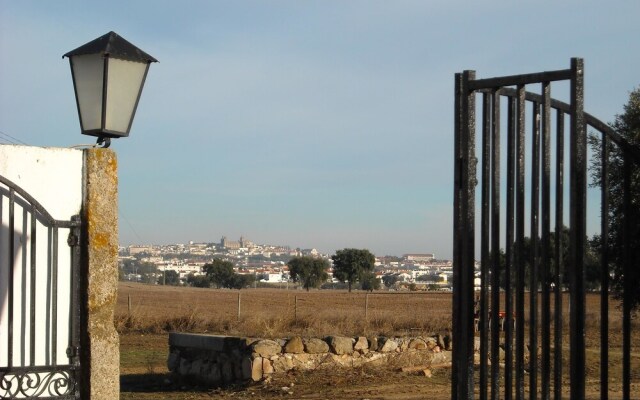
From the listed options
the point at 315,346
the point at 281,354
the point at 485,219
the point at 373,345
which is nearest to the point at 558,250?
the point at 485,219

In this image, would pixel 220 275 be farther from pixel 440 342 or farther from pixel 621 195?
pixel 621 195

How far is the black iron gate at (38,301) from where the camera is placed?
5864 mm

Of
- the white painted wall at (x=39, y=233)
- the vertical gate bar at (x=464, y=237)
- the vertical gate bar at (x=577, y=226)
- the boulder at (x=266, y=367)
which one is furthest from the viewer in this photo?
the boulder at (x=266, y=367)

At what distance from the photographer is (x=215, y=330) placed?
2294 cm

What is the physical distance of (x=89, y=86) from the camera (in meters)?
5.99

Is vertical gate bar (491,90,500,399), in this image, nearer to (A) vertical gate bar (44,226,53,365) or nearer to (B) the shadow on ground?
(A) vertical gate bar (44,226,53,365)

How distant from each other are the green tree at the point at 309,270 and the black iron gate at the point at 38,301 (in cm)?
7412

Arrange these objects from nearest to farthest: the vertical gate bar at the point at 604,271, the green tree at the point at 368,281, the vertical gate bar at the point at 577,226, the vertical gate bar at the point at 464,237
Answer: the vertical gate bar at the point at 577,226
the vertical gate bar at the point at 604,271
the vertical gate bar at the point at 464,237
the green tree at the point at 368,281

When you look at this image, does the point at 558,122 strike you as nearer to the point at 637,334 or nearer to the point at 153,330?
the point at 637,334

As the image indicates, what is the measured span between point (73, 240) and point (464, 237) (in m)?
2.75

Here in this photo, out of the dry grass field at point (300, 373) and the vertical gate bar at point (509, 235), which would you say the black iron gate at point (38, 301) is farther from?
the dry grass field at point (300, 373)

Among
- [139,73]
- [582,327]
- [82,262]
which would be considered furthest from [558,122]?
[82,262]

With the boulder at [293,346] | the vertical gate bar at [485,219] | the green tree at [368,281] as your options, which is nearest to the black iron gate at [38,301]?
the vertical gate bar at [485,219]

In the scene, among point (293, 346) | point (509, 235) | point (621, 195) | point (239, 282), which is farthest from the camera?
point (239, 282)
